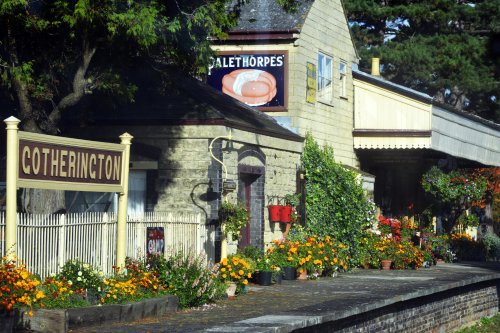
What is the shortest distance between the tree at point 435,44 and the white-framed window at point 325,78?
15074mm

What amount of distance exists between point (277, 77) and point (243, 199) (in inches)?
171

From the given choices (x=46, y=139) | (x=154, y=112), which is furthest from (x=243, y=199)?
(x=46, y=139)

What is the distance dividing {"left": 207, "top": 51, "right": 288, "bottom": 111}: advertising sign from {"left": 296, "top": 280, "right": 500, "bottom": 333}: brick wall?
20.6ft

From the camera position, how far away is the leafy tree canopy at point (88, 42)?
53.0ft

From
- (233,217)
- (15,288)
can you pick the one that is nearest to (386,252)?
(233,217)

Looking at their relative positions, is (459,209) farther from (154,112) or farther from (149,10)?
(149,10)

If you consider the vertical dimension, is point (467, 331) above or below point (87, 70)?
below

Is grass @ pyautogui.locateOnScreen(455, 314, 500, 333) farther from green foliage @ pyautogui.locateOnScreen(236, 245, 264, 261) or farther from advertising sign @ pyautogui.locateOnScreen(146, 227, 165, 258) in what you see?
advertising sign @ pyautogui.locateOnScreen(146, 227, 165, 258)

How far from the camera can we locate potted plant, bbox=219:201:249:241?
20.6 m

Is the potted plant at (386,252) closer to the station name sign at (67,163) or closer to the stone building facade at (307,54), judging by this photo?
the stone building facade at (307,54)

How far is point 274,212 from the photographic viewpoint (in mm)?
23297

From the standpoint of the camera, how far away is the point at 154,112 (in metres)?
21.3

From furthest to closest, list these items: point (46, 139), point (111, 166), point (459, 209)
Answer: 1. point (459, 209)
2. point (111, 166)
3. point (46, 139)

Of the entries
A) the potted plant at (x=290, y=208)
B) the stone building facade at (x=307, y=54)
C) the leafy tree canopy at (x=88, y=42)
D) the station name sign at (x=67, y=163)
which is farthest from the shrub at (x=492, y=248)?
the station name sign at (x=67, y=163)
